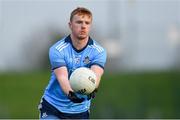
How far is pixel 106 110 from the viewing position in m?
30.2

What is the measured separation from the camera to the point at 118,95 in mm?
31391

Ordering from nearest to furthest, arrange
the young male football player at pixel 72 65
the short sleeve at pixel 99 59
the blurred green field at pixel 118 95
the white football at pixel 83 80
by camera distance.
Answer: the white football at pixel 83 80, the young male football player at pixel 72 65, the short sleeve at pixel 99 59, the blurred green field at pixel 118 95

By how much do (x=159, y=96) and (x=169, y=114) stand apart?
1.62 metres

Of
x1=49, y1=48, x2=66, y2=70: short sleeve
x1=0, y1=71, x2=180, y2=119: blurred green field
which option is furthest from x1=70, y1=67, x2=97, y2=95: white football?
x1=0, y1=71, x2=180, y2=119: blurred green field

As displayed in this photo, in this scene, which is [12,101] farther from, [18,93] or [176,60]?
Result: [176,60]

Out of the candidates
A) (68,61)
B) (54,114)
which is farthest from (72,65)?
(54,114)

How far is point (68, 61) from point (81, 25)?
23.3 inches

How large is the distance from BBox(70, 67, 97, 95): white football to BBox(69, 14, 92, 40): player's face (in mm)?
663

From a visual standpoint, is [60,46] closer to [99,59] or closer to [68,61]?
[68,61]

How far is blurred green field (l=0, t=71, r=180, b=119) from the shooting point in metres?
30.4

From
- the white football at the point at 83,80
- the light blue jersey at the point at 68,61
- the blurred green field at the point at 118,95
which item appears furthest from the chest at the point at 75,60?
the blurred green field at the point at 118,95

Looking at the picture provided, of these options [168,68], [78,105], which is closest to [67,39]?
[78,105]

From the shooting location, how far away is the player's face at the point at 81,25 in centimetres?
1312

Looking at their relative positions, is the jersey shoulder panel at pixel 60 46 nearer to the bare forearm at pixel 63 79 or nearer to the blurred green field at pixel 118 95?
the bare forearm at pixel 63 79
